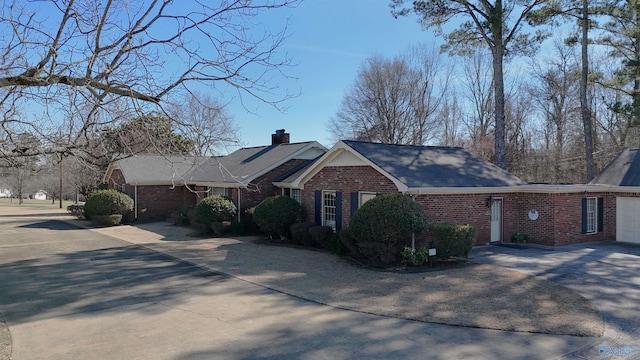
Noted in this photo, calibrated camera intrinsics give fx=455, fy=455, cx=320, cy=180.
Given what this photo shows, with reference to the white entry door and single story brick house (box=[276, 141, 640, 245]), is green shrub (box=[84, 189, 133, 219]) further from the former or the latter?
the white entry door

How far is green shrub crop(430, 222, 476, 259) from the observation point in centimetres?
1355

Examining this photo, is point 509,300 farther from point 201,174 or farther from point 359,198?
point 201,174

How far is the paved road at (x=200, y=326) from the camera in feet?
22.3

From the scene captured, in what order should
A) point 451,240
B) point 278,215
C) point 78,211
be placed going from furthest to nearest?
point 78,211, point 278,215, point 451,240

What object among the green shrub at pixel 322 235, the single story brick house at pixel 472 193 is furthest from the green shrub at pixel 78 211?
the green shrub at pixel 322 235

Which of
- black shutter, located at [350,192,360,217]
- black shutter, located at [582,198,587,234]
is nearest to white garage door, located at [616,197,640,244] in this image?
black shutter, located at [582,198,587,234]

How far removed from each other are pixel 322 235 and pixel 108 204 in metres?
15.8

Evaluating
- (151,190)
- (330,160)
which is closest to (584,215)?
(330,160)

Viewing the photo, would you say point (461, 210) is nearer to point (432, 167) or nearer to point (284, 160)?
point (432, 167)

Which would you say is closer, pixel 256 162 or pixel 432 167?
pixel 432 167

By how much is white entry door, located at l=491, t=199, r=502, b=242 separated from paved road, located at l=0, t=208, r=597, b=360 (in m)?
10.3

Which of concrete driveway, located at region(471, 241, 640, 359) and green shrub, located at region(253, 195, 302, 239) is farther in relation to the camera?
green shrub, located at region(253, 195, 302, 239)

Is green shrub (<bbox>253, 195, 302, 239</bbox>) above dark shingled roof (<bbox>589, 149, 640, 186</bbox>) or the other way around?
the other way around

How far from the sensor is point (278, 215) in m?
19.1
